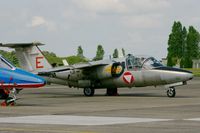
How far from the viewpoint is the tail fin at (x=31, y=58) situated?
1464 inches

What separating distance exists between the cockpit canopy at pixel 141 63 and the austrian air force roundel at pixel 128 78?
0.33 metres

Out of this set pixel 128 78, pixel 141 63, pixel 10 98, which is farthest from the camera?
pixel 128 78

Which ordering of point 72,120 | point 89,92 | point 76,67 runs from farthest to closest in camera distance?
point 89,92 < point 76,67 < point 72,120

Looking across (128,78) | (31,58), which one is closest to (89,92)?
(128,78)

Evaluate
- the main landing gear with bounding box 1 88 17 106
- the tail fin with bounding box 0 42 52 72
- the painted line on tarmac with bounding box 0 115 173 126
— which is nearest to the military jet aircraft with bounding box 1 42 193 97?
the tail fin with bounding box 0 42 52 72

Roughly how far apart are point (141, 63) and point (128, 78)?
1.11 meters

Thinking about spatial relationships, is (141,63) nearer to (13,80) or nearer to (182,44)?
(13,80)

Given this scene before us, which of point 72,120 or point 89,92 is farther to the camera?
point 89,92

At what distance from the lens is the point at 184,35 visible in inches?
7259

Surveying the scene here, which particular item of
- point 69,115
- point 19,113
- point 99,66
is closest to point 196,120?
point 69,115

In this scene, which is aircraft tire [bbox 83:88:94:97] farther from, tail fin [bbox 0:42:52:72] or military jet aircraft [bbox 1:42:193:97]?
tail fin [bbox 0:42:52:72]

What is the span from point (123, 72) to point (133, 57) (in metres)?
0.99

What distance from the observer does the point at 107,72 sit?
3469 centimetres

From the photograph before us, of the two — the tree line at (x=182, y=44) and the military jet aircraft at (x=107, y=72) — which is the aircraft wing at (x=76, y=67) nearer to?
the military jet aircraft at (x=107, y=72)
